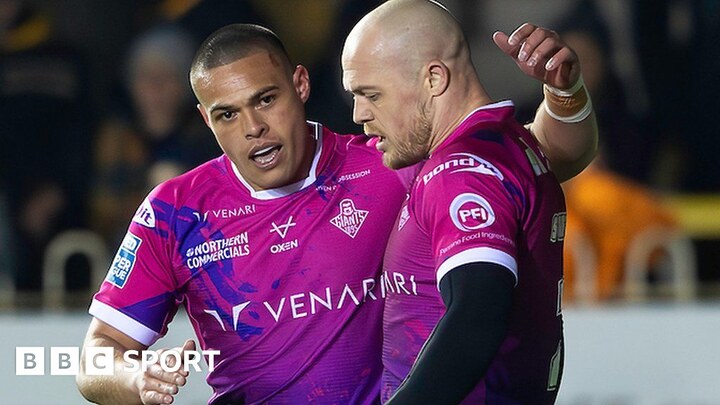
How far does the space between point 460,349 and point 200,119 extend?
477 cm

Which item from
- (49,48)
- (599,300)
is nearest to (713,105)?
(599,300)

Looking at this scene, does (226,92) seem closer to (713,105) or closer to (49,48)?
(49,48)

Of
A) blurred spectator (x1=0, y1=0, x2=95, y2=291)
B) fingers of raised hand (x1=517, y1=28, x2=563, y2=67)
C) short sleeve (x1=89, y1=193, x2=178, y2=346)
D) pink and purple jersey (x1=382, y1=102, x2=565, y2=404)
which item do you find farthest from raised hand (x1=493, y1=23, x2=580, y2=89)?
blurred spectator (x1=0, y1=0, x2=95, y2=291)

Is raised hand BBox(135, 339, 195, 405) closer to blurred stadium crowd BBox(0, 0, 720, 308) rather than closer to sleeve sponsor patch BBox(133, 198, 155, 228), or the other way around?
sleeve sponsor patch BBox(133, 198, 155, 228)

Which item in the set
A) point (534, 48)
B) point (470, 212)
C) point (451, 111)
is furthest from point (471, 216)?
point (534, 48)

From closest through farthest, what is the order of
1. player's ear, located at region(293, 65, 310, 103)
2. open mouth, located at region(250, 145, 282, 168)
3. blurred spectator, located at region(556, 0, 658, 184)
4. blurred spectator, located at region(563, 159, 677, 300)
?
open mouth, located at region(250, 145, 282, 168) → player's ear, located at region(293, 65, 310, 103) → blurred spectator, located at region(563, 159, 677, 300) → blurred spectator, located at region(556, 0, 658, 184)

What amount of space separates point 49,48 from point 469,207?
4.92 metres

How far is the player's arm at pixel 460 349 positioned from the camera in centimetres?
311

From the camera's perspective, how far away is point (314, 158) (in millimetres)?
4238

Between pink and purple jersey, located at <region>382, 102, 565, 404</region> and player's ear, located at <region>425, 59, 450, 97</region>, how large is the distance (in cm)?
10

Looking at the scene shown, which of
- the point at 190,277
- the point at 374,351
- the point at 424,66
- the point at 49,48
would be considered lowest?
the point at 374,351

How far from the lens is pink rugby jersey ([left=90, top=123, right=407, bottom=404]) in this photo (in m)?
4.11

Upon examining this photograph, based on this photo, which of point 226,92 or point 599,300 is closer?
point 226,92

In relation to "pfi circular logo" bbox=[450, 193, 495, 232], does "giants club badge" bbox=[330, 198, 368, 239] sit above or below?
above
